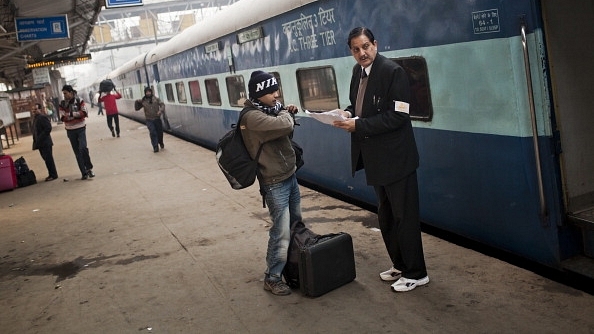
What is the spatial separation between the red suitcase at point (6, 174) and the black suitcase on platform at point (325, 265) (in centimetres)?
Result: 888

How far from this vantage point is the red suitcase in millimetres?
10805

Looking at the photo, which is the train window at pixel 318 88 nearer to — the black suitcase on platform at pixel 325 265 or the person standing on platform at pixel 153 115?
the black suitcase on platform at pixel 325 265

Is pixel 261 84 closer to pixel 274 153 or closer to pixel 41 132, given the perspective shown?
pixel 274 153

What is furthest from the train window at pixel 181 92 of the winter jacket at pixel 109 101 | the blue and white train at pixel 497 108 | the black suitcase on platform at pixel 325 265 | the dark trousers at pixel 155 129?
the black suitcase on platform at pixel 325 265

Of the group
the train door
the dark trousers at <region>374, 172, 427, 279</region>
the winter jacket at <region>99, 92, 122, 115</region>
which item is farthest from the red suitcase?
the train door

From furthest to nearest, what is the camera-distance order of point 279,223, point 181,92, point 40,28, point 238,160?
point 40,28, point 181,92, point 279,223, point 238,160

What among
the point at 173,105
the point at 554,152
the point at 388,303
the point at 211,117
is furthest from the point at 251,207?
the point at 173,105

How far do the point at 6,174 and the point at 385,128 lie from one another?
967 centimetres

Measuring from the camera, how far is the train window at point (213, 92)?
35.9 feet

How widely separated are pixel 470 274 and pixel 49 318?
3.36 m

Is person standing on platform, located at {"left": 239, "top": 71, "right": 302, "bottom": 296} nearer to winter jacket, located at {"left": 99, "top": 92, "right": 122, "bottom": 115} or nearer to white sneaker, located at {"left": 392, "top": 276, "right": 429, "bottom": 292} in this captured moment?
white sneaker, located at {"left": 392, "top": 276, "right": 429, "bottom": 292}

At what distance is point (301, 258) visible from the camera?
4.07 metres

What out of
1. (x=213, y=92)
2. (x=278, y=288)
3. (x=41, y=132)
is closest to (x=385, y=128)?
(x=278, y=288)

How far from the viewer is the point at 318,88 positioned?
669 cm
